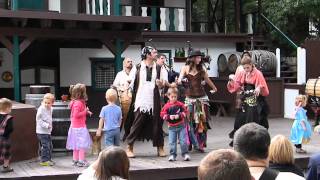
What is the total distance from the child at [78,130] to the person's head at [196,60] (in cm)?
201

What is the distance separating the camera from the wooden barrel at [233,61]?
69.5ft

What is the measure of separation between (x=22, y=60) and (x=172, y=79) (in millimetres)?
7874

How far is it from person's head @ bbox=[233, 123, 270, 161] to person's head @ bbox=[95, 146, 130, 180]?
30.9 inches

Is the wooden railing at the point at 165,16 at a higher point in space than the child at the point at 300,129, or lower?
higher

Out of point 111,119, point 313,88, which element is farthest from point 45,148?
point 313,88

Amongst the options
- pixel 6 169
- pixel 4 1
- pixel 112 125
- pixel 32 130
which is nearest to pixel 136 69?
pixel 112 125

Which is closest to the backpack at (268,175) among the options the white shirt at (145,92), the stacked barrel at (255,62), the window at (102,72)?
the white shirt at (145,92)

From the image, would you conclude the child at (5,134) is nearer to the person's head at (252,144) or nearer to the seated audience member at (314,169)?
the seated audience member at (314,169)

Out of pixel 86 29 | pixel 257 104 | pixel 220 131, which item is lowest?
pixel 220 131

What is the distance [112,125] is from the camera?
930 cm

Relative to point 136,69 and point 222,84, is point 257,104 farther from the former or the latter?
point 222,84

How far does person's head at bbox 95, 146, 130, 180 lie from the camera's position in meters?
4.12

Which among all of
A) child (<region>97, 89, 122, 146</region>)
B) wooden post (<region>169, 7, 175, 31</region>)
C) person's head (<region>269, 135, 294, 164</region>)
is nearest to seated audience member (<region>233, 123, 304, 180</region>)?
person's head (<region>269, 135, 294, 164</region>)

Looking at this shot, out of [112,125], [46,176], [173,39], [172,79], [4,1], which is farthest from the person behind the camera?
[173,39]
